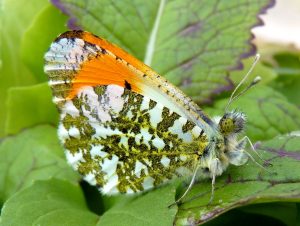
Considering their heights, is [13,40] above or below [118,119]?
above

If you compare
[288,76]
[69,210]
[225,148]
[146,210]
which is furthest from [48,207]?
[288,76]

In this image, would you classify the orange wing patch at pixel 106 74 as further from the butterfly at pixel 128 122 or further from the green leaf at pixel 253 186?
the green leaf at pixel 253 186

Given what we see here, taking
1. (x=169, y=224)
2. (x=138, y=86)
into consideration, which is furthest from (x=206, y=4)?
(x=169, y=224)

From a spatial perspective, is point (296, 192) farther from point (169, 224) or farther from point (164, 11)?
point (164, 11)

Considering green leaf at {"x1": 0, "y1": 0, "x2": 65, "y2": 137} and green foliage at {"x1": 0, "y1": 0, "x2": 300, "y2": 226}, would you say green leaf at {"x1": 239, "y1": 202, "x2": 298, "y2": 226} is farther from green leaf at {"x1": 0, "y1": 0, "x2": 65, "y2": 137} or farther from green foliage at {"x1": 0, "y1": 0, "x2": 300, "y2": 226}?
green leaf at {"x1": 0, "y1": 0, "x2": 65, "y2": 137}

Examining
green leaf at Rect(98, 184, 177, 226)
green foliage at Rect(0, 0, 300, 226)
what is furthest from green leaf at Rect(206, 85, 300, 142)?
green leaf at Rect(98, 184, 177, 226)

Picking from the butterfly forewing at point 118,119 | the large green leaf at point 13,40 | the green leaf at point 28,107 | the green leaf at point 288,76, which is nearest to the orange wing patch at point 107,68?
the butterfly forewing at point 118,119

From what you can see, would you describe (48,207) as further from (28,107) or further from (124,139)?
(28,107)
